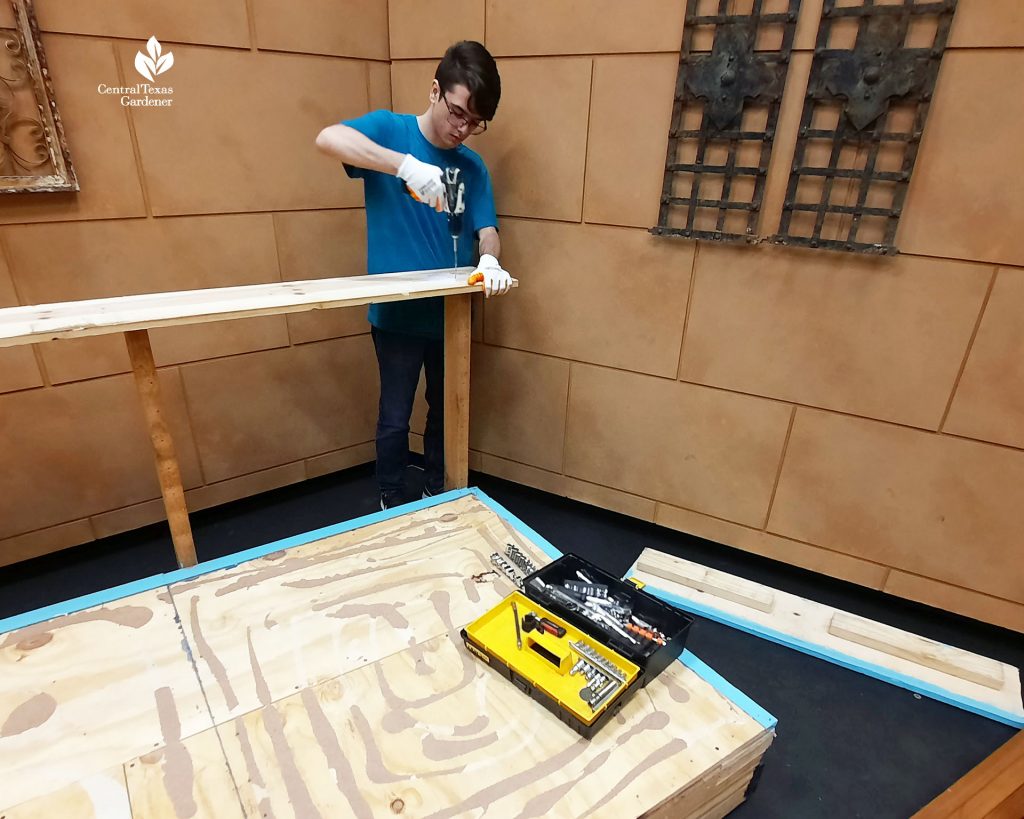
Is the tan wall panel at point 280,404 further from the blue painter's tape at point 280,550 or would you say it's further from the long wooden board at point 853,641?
the long wooden board at point 853,641

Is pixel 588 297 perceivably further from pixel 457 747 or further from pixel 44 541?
pixel 44 541

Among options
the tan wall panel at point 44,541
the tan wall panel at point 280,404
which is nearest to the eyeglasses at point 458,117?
the tan wall panel at point 280,404

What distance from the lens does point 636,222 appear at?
1977 millimetres

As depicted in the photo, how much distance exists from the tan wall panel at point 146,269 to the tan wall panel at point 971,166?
211 cm

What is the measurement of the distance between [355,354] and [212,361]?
0.56 metres

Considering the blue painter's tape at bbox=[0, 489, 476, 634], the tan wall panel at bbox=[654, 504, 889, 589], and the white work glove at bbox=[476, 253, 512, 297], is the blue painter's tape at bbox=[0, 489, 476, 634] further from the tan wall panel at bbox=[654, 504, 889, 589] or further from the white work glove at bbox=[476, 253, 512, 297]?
the tan wall panel at bbox=[654, 504, 889, 589]

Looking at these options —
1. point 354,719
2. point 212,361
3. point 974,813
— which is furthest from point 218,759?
point 974,813

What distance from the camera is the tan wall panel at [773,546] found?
1.97 meters

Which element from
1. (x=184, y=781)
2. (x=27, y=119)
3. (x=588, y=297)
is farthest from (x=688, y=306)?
(x=27, y=119)

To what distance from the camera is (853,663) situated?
5.67 ft

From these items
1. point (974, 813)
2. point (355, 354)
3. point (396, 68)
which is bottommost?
point (974, 813)

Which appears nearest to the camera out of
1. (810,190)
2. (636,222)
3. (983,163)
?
(983,163)

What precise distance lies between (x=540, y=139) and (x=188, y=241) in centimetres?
128

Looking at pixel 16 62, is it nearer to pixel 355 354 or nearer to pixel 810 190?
pixel 355 354
